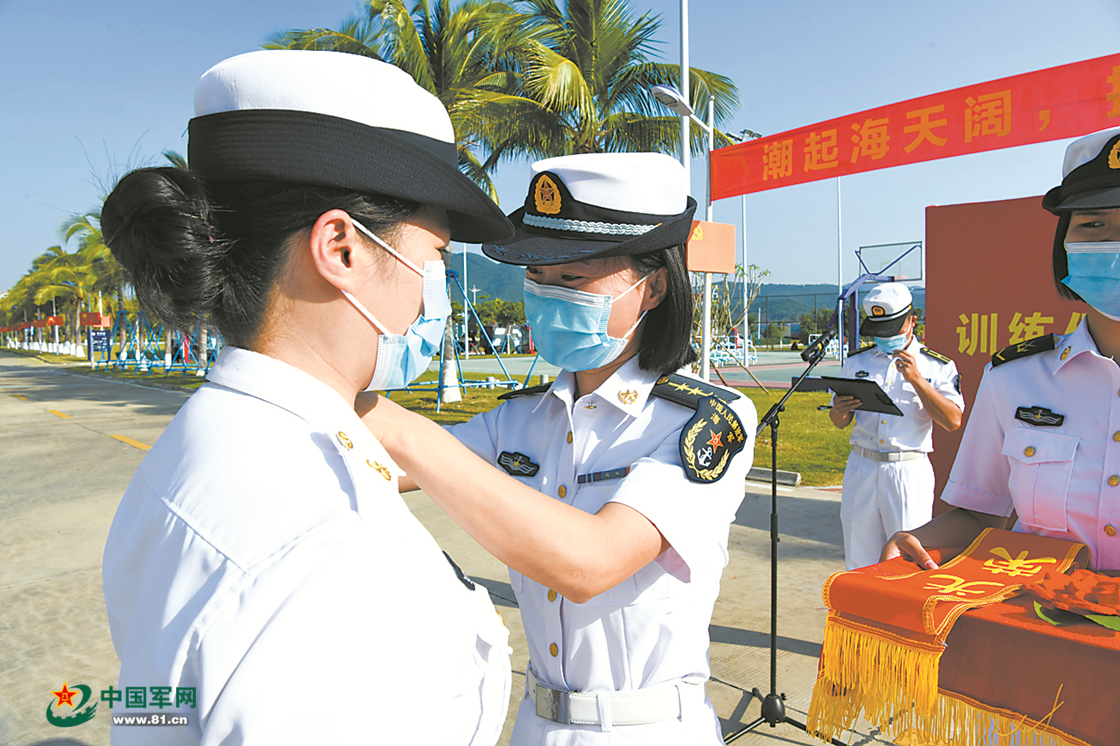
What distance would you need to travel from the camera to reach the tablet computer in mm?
3277

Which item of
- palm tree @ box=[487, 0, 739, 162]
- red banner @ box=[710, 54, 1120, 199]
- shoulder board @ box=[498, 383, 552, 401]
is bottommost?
shoulder board @ box=[498, 383, 552, 401]

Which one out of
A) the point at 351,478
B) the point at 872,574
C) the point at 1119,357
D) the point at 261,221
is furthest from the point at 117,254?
the point at 1119,357

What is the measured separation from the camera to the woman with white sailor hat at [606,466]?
1.09 meters

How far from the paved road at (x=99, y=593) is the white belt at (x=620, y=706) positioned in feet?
4.04

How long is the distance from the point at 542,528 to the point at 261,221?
0.60 meters

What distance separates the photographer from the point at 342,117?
785mm

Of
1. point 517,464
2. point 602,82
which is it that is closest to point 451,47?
point 602,82

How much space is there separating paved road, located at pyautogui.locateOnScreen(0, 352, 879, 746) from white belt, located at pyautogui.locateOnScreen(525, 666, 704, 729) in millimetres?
1232

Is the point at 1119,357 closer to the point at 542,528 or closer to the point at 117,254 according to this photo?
the point at 542,528

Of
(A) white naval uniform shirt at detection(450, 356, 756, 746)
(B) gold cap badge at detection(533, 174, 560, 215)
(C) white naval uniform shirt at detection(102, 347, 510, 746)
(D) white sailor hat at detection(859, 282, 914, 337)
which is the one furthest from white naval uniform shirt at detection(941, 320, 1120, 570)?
(D) white sailor hat at detection(859, 282, 914, 337)

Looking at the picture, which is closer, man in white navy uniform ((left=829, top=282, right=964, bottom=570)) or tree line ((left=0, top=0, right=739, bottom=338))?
man in white navy uniform ((left=829, top=282, right=964, bottom=570))

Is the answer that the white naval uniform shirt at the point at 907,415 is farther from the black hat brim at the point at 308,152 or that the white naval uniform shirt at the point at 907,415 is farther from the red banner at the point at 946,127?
the black hat brim at the point at 308,152

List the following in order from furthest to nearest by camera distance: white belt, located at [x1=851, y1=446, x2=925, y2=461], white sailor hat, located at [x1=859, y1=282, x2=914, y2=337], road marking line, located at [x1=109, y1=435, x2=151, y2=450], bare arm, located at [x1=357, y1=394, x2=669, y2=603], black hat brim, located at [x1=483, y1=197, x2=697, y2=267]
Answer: road marking line, located at [x1=109, y1=435, x2=151, y2=450] < white sailor hat, located at [x1=859, y1=282, x2=914, y2=337] < white belt, located at [x1=851, y1=446, x2=925, y2=461] < black hat brim, located at [x1=483, y1=197, x2=697, y2=267] < bare arm, located at [x1=357, y1=394, x2=669, y2=603]

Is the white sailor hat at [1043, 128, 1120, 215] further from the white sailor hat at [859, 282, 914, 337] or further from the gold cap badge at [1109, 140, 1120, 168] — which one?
the white sailor hat at [859, 282, 914, 337]
